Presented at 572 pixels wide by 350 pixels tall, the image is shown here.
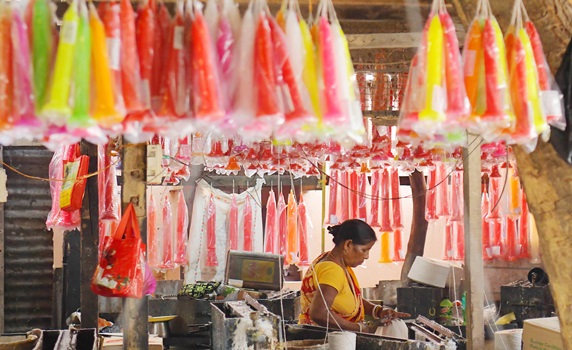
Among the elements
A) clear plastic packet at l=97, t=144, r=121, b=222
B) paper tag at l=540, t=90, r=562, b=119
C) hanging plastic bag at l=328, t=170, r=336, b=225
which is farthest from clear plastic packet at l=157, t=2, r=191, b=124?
hanging plastic bag at l=328, t=170, r=336, b=225

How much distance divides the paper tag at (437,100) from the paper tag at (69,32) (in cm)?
123

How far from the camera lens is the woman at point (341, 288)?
18.4 feet

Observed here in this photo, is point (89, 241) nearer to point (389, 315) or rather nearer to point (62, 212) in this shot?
point (62, 212)

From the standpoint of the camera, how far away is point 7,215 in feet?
29.6

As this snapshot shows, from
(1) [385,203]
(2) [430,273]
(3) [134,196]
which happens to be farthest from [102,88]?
(2) [430,273]

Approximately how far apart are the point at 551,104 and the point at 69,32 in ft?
5.73

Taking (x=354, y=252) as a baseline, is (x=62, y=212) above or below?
above

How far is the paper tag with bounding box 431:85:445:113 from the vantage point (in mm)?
2670

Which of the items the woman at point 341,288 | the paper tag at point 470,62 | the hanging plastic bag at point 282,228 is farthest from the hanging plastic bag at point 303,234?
the paper tag at point 470,62

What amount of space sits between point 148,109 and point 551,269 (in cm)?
172

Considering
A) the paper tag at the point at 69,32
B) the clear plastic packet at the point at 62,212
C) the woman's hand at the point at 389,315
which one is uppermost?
the paper tag at the point at 69,32

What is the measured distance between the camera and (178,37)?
2.66 m

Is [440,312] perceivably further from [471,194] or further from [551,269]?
[551,269]

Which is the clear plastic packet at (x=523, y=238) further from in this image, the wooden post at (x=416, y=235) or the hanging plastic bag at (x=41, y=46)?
the hanging plastic bag at (x=41, y=46)
